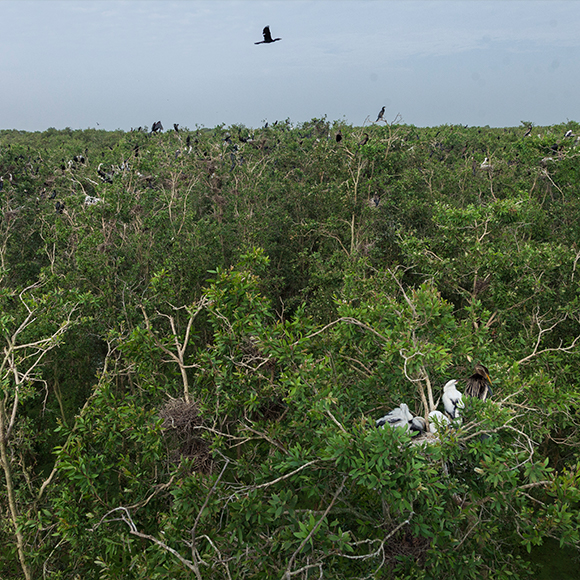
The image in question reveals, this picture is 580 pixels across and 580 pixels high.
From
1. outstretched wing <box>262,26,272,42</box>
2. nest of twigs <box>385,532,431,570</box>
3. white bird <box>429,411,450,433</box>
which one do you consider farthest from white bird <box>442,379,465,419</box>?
outstretched wing <box>262,26,272,42</box>

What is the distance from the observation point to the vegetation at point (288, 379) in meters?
3.95

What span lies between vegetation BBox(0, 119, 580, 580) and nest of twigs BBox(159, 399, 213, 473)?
4cm

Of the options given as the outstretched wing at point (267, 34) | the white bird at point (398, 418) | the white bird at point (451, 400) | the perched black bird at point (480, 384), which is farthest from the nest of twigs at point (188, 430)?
the outstretched wing at point (267, 34)

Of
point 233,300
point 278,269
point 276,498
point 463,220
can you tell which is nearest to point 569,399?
point 276,498

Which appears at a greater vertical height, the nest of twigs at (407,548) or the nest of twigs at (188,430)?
the nest of twigs at (188,430)

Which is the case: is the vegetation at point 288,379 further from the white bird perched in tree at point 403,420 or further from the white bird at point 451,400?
the white bird perched in tree at point 403,420

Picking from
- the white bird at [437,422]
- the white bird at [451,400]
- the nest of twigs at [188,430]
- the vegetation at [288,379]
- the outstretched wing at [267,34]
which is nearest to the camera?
the white bird at [437,422]

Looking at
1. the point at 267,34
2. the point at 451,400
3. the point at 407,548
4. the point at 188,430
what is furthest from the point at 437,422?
the point at 267,34

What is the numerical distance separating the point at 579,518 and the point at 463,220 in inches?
220

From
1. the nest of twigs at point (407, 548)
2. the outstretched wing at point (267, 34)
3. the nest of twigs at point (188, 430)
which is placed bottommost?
the nest of twigs at point (407, 548)

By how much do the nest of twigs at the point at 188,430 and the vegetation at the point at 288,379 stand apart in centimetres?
4

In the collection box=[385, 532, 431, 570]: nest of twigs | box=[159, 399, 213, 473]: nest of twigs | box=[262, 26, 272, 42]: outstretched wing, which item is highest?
box=[262, 26, 272, 42]: outstretched wing

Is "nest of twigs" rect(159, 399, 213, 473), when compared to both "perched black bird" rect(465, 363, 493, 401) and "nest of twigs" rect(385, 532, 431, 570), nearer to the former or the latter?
"nest of twigs" rect(385, 532, 431, 570)

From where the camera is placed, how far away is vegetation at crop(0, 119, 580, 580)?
395 centimetres
